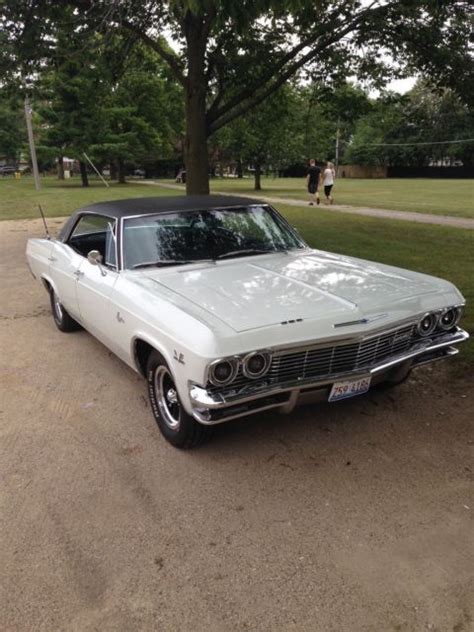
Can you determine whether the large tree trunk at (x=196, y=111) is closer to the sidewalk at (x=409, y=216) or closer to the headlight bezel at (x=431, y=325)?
the sidewalk at (x=409, y=216)

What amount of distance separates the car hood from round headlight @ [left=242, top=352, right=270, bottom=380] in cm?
17

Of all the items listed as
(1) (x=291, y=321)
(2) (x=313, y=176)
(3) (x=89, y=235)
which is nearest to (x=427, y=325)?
(1) (x=291, y=321)

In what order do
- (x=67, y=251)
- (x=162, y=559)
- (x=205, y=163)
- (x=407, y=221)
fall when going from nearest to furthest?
(x=162, y=559) → (x=67, y=251) → (x=205, y=163) → (x=407, y=221)

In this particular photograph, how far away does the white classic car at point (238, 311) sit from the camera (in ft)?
9.83

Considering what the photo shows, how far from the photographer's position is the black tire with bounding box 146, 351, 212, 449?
11.0 ft

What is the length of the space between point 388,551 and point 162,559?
3.54 ft

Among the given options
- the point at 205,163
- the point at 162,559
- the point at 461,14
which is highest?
the point at 461,14

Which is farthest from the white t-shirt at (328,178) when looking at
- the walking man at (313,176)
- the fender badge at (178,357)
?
the fender badge at (178,357)

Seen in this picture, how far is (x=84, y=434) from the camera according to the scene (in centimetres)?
373

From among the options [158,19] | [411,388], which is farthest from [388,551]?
[158,19]

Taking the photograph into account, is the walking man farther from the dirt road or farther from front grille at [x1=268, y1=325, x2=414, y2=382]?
front grille at [x1=268, y1=325, x2=414, y2=382]

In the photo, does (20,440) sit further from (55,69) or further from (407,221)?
(407,221)

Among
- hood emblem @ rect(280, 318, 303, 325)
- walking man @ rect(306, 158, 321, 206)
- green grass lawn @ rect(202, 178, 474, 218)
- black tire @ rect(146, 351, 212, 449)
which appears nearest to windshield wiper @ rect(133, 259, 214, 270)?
black tire @ rect(146, 351, 212, 449)

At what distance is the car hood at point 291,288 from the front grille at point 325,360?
175mm
